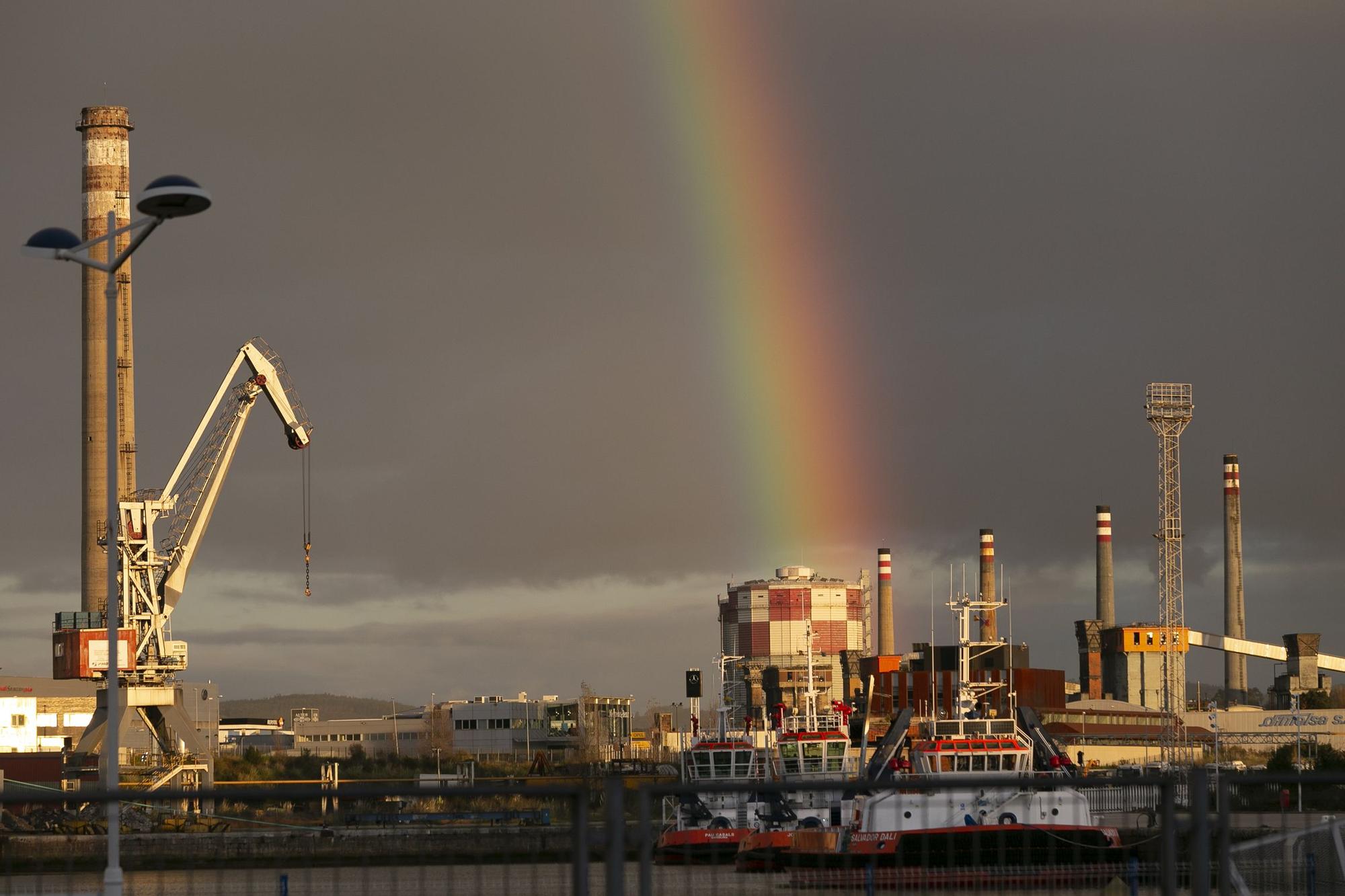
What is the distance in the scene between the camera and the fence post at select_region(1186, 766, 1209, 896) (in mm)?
10898

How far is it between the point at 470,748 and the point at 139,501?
8495 cm

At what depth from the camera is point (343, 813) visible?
1454cm

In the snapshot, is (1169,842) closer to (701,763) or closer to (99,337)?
(701,763)

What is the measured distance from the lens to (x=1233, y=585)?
142m

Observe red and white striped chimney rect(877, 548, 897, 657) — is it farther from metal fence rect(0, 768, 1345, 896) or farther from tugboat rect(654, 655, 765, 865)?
metal fence rect(0, 768, 1345, 896)

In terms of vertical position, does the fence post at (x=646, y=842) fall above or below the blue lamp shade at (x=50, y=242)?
below

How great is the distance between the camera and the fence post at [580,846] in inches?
415

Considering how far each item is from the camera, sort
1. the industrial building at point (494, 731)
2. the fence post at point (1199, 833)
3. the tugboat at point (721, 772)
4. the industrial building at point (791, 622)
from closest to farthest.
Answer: the fence post at point (1199, 833) < the tugboat at point (721, 772) < the industrial building at point (494, 731) < the industrial building at point (791, 622)

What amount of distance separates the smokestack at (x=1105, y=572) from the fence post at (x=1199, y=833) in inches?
5226

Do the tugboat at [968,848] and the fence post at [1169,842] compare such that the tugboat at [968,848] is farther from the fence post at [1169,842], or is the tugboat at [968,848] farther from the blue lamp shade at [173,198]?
the blue lamp shade at [173,198]

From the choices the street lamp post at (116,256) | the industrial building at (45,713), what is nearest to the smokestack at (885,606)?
the industrial building at (45,713)

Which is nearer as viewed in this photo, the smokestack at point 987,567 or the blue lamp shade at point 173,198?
the blue lamp shade at point 173,198

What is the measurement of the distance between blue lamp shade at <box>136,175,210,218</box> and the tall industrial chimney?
94041 millimetres

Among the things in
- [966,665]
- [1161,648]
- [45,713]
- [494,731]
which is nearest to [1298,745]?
[966,665]
